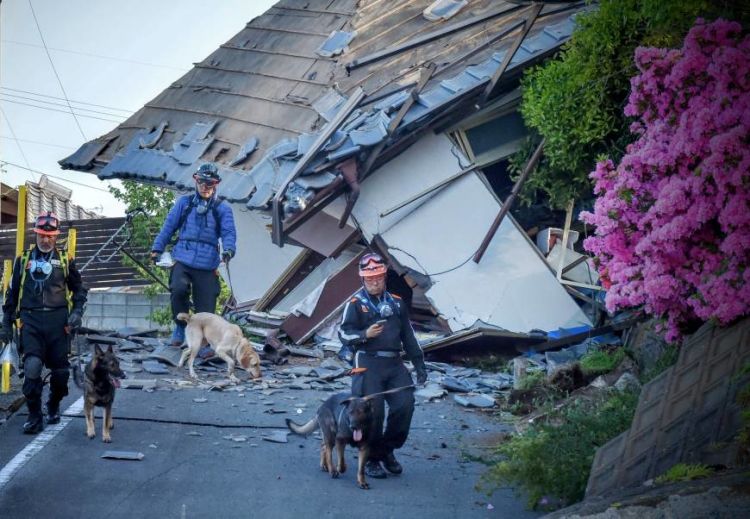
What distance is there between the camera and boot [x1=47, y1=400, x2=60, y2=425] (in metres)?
12.4

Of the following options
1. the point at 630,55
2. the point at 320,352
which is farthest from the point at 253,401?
the point at 630,55

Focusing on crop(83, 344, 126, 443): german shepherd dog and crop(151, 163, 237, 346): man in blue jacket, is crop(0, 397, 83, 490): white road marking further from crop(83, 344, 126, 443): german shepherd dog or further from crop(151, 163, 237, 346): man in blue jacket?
crop(151, 163, 237, 346): man in blue jacket

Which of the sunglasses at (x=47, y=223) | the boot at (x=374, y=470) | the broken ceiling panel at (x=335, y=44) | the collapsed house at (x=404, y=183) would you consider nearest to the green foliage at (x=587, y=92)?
the collapsed house at (x=404, y=183)

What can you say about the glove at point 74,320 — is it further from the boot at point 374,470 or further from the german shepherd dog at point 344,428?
the boot at point 374,470

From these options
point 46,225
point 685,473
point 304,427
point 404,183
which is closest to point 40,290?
point 46,225

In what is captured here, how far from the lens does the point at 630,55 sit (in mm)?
15102

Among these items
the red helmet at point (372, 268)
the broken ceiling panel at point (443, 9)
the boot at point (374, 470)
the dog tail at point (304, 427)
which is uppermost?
the broken ceiling panel at point (443, 9)

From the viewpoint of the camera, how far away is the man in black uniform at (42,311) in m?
Answer: 12.0

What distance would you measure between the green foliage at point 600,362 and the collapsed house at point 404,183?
8.31 ft

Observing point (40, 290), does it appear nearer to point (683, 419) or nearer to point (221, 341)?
point (221, 341)

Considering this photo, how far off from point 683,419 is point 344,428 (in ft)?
9.70

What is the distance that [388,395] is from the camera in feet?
36.4

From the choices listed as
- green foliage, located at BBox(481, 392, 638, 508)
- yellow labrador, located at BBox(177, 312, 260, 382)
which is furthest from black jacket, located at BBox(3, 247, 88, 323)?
green foliage, located at BBox(481, 392, 638, 508)

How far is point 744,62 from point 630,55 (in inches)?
182
